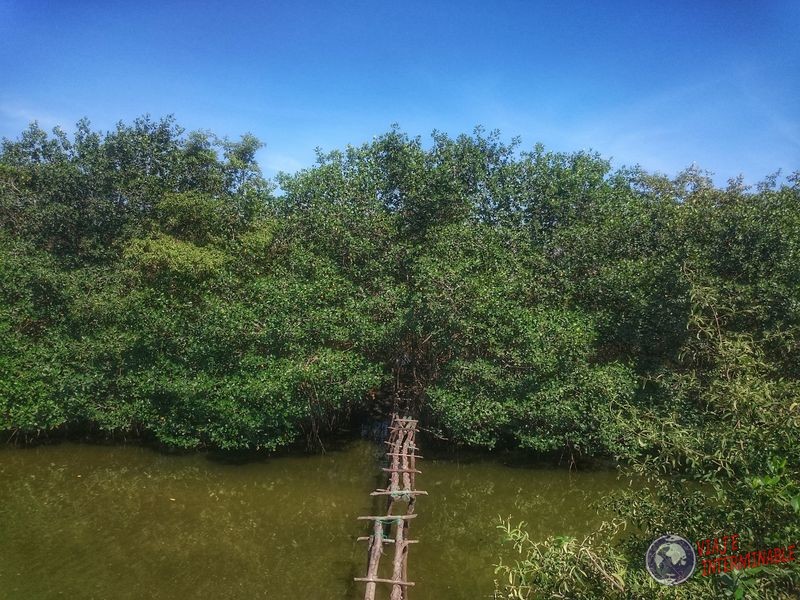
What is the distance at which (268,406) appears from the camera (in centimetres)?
1244

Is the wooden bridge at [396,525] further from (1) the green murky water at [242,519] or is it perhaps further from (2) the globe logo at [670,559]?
(2) the globe logo at [670,559]

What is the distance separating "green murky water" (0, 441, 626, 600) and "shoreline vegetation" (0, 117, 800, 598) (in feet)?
2.83

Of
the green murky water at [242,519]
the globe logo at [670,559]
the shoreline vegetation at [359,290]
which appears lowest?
the green murky water at [242,519]

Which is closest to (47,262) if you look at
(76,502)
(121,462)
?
(121,462)

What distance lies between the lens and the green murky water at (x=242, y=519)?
316 inches

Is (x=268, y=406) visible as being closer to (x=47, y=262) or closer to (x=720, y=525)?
(x=47, y=262)

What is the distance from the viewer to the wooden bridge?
648 cm

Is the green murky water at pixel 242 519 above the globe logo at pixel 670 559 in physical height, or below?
below

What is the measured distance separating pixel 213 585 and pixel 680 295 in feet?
33.9

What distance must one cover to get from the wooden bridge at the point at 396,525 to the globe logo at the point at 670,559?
3475 mm

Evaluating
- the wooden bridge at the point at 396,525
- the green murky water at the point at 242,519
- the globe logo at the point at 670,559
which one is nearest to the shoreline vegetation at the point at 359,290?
the green murky water at the point at 242,519

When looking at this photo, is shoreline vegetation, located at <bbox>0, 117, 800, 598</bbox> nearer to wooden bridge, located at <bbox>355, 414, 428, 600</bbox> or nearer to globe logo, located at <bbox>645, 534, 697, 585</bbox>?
wooden bridge, located at <bbox>355, 414, 428, 600</bbox>

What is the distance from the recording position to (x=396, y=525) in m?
7.69

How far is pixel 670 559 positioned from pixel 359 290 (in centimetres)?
1051
